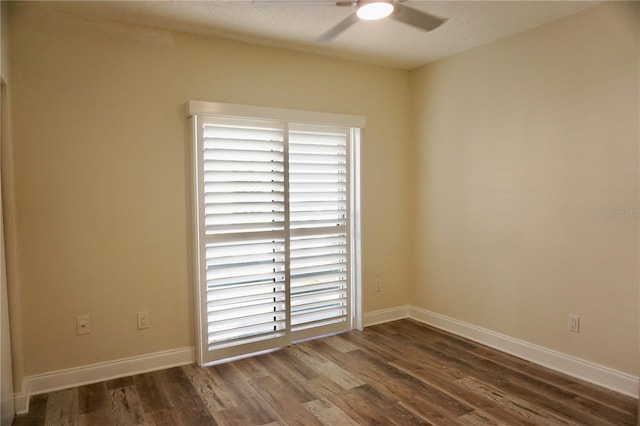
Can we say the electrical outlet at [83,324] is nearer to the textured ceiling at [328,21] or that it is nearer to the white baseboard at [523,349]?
the textured ceiling at [328,21]

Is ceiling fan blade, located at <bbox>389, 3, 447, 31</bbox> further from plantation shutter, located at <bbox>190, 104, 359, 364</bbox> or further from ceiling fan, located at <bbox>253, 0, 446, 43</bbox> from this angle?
plantation shutter, located at <bbox>190, 104, 359, 364</bbox>

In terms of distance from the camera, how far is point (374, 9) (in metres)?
2.29

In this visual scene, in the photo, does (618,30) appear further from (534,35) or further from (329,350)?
(329,350)

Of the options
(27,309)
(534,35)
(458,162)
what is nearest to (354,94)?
(458,162)

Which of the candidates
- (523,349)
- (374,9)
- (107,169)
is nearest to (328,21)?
(374,9)

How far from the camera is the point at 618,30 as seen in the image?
2697 mm

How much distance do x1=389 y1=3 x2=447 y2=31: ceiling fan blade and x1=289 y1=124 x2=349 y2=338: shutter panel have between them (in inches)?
55.7

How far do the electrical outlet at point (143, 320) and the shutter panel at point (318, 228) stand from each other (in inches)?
45.3

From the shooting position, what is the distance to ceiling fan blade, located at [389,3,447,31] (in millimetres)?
2286

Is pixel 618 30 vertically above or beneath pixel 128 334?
above

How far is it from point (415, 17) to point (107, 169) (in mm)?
2245

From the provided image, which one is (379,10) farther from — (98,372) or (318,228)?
(98,372)

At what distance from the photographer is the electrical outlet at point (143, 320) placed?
10.2 feet

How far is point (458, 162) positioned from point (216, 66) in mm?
2235
